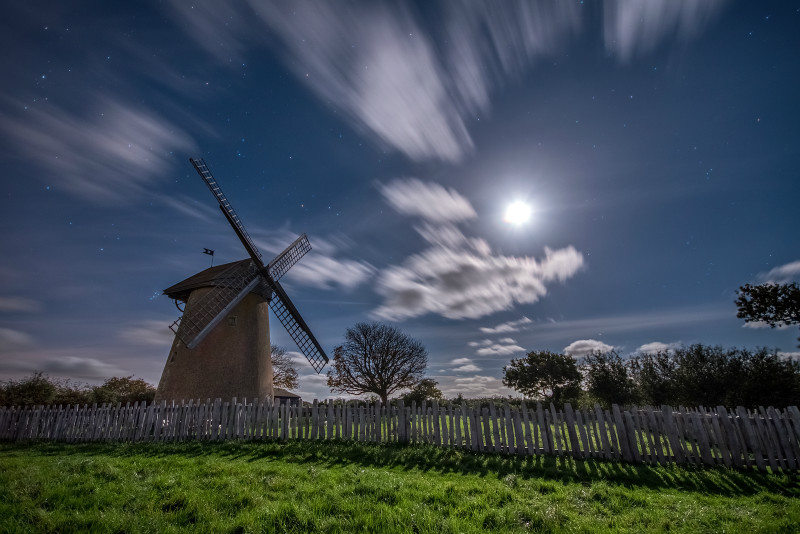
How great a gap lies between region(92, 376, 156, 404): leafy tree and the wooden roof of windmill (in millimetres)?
15784

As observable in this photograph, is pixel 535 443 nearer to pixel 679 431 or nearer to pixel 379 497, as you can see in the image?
pixel 679 431

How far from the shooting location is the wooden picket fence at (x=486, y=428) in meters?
8.84

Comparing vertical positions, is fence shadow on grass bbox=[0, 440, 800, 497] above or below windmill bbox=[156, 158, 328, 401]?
below

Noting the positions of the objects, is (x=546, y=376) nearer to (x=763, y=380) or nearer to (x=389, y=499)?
(x=763, y=380)

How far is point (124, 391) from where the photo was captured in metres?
37.2

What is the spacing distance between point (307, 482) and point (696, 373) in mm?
29682

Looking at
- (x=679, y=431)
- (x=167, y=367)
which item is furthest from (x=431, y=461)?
(x=167, y=367)

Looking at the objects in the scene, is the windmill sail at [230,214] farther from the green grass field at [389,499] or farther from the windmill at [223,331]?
the green grass field at [389,499]

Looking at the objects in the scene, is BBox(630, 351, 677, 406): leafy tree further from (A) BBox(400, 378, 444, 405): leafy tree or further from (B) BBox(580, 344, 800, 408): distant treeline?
(A) BBox(400, 378, 444, 405): leafy tree

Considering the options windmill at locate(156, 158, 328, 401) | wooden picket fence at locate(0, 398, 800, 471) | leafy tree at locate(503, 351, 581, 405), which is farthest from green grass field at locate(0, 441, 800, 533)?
leafy tree at locate(503, 351, 581, 405)

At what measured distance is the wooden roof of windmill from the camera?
17906 millimetres

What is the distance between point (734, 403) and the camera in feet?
68.7

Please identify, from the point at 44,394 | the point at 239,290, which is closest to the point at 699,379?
the point at 239,290

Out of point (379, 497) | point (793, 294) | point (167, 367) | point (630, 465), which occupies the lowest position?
point (630, 465)
